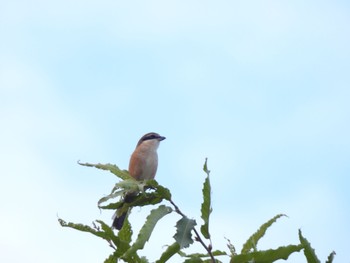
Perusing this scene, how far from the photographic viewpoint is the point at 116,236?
3.24 metres

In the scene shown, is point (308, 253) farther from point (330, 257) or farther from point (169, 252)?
point (169, 252)

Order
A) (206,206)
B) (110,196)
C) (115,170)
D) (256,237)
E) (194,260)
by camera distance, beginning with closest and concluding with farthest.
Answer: (194,260), (206,206), (256,237), (110,196), (115,170)

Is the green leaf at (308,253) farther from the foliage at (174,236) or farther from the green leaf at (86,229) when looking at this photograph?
the green leaf at (86,229)

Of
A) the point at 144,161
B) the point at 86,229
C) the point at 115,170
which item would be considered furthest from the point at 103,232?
the point at 144,161

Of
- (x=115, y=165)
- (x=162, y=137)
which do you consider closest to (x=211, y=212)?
(x=115, y=165)

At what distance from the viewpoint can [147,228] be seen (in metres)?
3.18

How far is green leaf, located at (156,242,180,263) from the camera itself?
313cm

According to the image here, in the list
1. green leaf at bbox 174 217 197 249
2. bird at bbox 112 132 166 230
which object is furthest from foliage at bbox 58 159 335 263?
bird at bbox 112 132 166 230

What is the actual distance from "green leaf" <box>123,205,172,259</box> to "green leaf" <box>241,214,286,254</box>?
1.49 feet

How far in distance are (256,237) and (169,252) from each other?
54 cm

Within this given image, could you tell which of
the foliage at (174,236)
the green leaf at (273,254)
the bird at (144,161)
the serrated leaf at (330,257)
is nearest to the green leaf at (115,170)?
the foliage at (174,236)

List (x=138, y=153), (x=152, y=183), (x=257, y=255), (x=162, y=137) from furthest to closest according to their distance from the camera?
1. (x=162, y=137)
2. (x=138, y=153)
3. (x=152, y=183)
4. (x=257, y=255)

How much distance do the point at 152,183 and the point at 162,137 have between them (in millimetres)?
5895

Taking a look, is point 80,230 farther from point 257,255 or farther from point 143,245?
point 257,255
